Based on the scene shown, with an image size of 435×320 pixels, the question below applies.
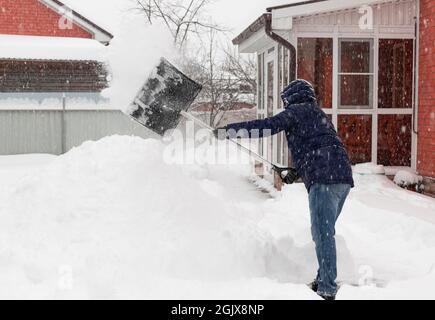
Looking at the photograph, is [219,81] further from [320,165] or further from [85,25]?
[320,165]

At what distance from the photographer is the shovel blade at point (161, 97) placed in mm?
4961

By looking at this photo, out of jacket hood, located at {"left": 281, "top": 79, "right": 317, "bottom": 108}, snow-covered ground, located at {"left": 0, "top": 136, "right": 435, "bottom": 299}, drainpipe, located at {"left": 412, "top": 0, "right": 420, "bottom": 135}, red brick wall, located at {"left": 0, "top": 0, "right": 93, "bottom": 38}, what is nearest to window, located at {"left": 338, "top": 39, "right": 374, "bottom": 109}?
drainpipe, located at {"left": 412, "top": 0, "right": 420, "bottom": 135}

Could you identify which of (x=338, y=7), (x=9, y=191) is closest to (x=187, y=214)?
(x=9, y=191)

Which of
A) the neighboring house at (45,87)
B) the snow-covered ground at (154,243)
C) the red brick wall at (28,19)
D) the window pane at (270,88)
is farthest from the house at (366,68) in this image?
the red brick wall at (28,19)

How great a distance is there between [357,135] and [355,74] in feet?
3.59

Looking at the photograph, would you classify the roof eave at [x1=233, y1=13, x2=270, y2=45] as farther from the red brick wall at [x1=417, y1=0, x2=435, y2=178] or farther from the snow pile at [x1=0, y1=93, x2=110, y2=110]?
the snow pile at [x1=0, y1=93, x2=110, y2=110]

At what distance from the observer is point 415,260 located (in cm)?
541

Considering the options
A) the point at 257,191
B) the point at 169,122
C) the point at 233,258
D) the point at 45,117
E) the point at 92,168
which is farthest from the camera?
the point at 45,117

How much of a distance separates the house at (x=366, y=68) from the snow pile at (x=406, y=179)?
0.71ft

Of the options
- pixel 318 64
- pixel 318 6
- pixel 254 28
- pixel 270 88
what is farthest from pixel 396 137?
pixel 254 28

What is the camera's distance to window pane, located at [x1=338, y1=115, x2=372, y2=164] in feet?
32.4

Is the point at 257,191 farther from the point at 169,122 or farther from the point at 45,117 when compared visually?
the point at 45,117

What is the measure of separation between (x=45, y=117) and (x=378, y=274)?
43.6ft

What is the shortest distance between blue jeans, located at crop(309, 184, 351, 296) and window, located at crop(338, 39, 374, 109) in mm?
5927
